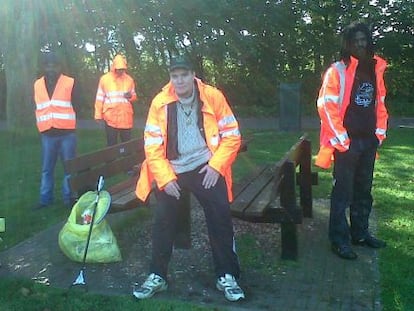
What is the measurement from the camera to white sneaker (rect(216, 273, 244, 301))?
13.9 feet

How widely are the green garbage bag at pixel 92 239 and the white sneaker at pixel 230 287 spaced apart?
3.79 feet

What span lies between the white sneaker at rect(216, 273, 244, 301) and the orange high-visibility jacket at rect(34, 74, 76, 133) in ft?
11.6

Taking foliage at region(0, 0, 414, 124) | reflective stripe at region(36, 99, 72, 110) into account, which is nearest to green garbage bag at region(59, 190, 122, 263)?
reflective stripe at region(36, 99, 72, 110)

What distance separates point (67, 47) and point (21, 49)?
5.51 meters

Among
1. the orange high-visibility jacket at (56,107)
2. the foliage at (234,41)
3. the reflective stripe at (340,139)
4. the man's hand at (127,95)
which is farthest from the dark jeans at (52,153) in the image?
the foliage at (234,41)

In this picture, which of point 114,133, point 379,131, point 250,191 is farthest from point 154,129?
point 114,133

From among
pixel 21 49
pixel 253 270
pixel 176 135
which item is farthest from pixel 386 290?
pixel 21 49

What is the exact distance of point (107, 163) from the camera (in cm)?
584

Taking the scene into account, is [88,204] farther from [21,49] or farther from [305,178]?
[21,49]

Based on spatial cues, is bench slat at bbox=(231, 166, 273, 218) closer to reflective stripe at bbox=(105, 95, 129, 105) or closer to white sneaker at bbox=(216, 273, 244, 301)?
white sneaker at bbox=(216, 273, 244, 301)

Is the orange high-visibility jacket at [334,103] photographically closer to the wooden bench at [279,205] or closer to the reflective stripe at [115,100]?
the wooden bench at [279,205]

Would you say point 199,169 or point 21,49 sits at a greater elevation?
point 21,49

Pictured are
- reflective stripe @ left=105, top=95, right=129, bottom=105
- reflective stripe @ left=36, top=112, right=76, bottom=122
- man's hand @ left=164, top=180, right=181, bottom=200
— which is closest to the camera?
man's hand @ left=164, top=180, right=181, bottom=200

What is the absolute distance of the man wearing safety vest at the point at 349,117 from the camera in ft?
16.2
